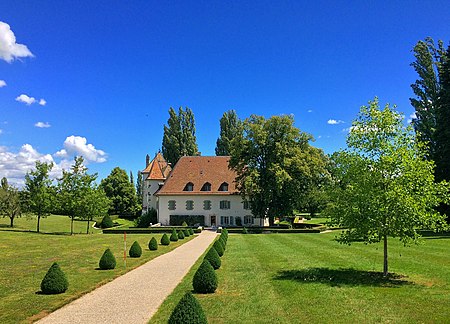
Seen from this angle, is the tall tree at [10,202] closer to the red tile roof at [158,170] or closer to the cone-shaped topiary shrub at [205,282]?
the red tile roof at [158,170]

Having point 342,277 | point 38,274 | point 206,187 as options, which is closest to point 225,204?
point 206,187

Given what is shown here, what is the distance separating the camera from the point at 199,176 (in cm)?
5431

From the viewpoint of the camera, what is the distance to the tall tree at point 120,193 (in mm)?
72188

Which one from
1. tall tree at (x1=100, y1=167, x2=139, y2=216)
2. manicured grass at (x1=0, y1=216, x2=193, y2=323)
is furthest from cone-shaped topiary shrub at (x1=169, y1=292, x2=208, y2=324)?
tall tree at (x1=100, y1=167, x2=139, y2=216)

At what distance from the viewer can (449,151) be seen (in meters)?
32.2

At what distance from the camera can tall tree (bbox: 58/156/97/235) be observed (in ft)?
125

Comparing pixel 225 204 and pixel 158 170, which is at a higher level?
pixel 158 170

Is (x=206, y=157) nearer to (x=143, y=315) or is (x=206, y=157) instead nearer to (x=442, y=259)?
(x=442, y=259)

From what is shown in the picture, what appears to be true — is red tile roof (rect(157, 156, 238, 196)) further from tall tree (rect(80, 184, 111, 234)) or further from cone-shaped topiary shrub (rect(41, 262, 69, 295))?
cone-shaped topiary shrub (rect(41, 262, 69, 295))

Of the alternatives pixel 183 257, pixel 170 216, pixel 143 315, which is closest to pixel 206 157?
pixel 170 216

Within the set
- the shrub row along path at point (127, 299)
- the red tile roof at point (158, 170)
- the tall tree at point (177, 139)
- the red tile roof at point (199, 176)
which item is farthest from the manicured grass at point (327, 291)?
the tall tree at point (177, 139)

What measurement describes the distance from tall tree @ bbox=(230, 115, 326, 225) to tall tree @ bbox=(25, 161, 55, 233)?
843 inches

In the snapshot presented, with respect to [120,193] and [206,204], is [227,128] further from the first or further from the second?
[120,193]

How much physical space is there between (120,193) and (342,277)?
64497 mm
